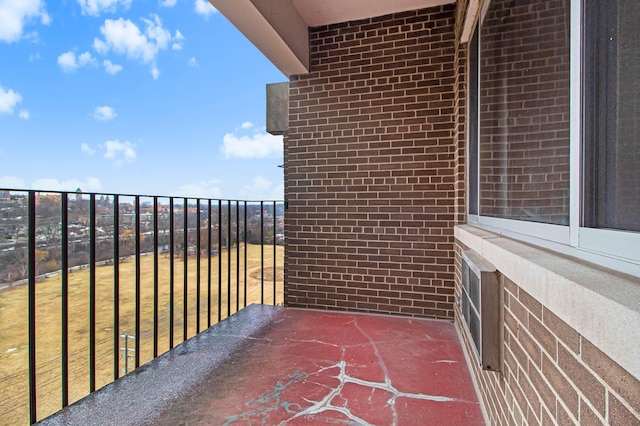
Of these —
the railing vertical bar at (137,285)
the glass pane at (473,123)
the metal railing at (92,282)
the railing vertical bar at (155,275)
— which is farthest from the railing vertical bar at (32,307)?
the glass pane at (473,123)

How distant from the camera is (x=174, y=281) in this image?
101 inches

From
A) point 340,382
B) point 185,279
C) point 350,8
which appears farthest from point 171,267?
point 350,8

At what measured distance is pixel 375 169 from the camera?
327 centimetres

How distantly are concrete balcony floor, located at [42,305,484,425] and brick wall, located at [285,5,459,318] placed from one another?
0.54 m

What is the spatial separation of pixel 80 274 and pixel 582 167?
239 centimetres

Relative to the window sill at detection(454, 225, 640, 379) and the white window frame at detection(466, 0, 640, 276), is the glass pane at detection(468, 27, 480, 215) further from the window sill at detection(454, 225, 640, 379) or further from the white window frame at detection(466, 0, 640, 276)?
the window sill at detection(454, 225, 640, 379)

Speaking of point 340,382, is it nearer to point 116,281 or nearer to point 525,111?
point 116,281

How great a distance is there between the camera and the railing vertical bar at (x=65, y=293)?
1.74 m

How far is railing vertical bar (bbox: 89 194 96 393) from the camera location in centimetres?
187

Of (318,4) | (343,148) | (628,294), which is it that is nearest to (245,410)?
(628,294)

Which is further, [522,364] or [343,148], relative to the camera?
[343,148]

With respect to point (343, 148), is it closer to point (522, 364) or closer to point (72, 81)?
point (522, 364)

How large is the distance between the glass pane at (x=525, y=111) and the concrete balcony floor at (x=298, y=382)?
112 cm

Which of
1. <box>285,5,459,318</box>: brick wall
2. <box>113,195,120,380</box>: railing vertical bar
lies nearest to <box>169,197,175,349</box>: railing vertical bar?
<box>113,195,120,380</box>: railing vertical bar
